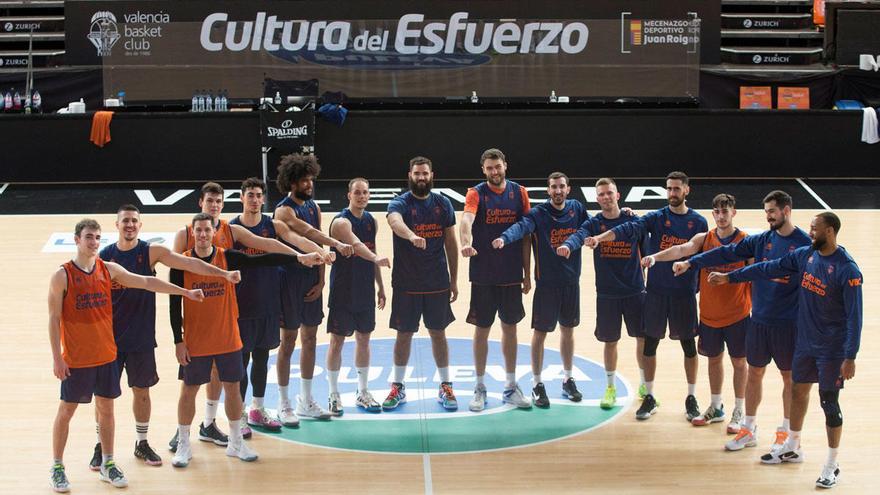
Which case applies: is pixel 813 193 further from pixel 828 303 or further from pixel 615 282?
pixel 828 303

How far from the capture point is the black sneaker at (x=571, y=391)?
10.1 metres

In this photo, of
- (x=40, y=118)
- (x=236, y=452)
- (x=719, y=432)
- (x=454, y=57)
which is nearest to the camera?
(x=236, y=452)

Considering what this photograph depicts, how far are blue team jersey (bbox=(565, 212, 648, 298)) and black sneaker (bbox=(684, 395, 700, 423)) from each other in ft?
3.13

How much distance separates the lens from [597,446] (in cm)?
916

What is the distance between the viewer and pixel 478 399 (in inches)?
393

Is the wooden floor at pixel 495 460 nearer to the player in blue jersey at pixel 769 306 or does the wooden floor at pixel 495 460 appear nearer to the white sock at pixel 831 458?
the white sock at pixel 831 458

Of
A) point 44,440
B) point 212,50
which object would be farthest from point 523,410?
point 212,50

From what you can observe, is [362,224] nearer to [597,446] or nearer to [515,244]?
[515,244]

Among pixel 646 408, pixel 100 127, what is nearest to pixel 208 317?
pixel 646 408

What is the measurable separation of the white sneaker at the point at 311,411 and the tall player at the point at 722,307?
2.82 metres

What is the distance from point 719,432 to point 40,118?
13770 mm

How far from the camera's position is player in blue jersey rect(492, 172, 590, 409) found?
9875mm

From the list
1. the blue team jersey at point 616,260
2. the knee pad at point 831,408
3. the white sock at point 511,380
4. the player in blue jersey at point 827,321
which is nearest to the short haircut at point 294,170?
the blue team jersey at point 616,260

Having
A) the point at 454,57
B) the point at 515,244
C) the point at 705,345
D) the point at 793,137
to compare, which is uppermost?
the point at 454,57
